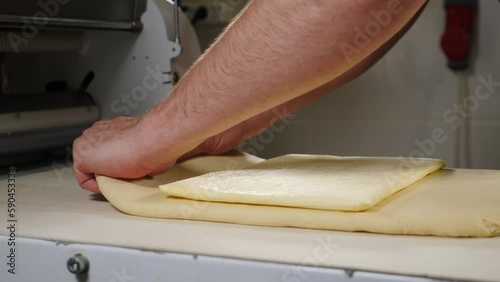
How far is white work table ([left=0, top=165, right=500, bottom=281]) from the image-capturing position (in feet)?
1.77

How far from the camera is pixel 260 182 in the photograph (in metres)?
0.77

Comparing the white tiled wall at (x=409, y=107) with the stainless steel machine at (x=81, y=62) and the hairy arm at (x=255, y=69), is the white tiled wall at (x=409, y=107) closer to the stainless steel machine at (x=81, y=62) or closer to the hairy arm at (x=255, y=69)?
the stainless steel machine at (x=81, y=62)

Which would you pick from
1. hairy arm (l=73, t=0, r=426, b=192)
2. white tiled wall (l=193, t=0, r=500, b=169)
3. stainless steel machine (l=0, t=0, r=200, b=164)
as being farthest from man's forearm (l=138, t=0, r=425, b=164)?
white tiled wall (l=193, t=0, r=500, b=169)

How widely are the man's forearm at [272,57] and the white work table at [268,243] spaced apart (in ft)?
0.46

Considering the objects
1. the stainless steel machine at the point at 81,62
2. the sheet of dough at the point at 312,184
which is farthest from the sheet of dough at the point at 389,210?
the stainless steel machine at the point at 81,62

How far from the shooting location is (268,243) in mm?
616

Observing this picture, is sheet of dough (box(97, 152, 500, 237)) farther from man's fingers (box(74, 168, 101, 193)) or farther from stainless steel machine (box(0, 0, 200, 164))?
stainless steel machine (box(0, 0, 200, 164))

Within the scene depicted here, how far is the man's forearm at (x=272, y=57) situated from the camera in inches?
26.9

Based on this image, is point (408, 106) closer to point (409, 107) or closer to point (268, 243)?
point (409, 107)

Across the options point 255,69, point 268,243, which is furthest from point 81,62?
point 268,243

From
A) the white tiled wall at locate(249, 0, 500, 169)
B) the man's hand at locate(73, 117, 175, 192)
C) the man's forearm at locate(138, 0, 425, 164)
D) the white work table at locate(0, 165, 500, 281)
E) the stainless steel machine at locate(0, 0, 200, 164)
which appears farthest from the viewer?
the white tiled wall at locate(249, 0, 500, 169)

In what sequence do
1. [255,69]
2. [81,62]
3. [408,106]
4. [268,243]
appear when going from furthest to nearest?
[408,106], [81,62], [255,69], [268,243]

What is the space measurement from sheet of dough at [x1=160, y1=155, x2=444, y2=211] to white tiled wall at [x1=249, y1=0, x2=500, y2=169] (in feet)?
1.74

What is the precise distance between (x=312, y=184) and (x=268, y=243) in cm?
15
